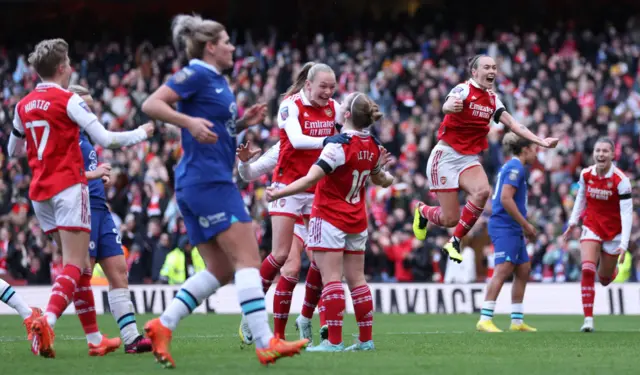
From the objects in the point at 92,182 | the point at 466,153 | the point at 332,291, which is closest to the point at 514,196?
the point at 466,153

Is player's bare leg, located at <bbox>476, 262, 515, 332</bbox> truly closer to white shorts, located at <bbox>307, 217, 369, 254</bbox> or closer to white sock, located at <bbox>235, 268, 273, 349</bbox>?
white shorts, located at <bbox>307, 217, 369, 254</bbox>

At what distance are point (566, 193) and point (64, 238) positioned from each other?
1523 centimetres

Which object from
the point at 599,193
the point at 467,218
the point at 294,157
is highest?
the point at 294,157

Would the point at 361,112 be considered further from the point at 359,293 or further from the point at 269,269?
the point at 269,269

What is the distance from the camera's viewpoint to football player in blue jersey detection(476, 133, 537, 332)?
13852mm

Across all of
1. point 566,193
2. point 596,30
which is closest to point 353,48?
point 596,30

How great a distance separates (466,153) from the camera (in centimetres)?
1235

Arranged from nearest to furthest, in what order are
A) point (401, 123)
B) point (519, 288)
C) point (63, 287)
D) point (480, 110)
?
1. point (63, 287)
2. point (480, 110)
3. point (519, 288)
4. point (401, 123)

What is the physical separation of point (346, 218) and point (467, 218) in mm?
3606

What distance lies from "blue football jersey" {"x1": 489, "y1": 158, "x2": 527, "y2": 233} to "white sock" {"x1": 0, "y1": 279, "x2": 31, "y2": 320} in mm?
6330

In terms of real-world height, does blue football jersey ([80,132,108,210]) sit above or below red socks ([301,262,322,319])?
above

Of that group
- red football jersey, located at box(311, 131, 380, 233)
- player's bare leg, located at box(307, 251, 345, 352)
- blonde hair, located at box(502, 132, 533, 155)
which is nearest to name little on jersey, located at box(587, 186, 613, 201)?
blonde hair, located at box(502, 132, 533, 155)

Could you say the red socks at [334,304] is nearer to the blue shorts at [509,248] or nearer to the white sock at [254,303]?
the white sock at [254,303]

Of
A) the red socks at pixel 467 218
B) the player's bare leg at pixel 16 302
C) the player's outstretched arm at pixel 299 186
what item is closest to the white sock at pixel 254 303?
the player's outstretched arm at pixel 299 186
